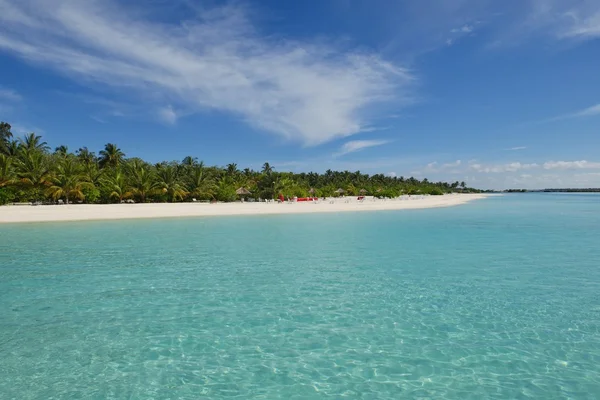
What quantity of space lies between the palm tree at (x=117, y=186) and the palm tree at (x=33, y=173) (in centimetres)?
535

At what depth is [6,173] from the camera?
35.5 metres

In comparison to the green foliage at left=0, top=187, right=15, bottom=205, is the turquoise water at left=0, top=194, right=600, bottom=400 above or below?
below

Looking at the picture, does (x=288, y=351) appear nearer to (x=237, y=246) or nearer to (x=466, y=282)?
(x=466, y=282)

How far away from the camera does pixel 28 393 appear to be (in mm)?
4520

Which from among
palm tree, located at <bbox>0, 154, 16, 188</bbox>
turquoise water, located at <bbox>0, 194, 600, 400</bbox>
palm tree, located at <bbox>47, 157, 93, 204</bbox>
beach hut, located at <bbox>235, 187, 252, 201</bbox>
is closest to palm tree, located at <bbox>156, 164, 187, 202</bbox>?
palm tree, located at <bbox>47, 157, 93, 204</bbox>

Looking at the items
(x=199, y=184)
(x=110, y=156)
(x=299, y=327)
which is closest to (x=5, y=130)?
(x=110, y=156)

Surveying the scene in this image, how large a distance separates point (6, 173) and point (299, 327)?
133ft

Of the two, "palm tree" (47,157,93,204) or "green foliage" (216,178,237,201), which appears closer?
"palm tree" (47,157,93,204)

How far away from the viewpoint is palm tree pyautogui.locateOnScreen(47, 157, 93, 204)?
121ft

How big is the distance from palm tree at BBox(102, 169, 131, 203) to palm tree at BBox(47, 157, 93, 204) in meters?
2.02

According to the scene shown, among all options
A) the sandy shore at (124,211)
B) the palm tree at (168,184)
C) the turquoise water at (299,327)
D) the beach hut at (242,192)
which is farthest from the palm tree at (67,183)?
the turquoise water at (299,327)

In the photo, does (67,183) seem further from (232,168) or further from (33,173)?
(232,168)

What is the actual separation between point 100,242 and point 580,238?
23.6 metres

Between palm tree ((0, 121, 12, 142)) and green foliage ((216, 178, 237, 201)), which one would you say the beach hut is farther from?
palm tree ((0, 121, 12, 142))
